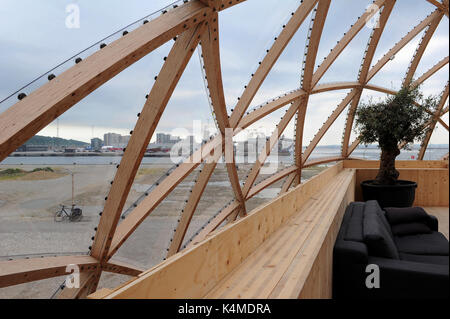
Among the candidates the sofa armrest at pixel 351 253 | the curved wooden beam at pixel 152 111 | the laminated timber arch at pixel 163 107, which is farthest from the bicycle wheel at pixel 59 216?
the sofa armrest at pixel 351 253

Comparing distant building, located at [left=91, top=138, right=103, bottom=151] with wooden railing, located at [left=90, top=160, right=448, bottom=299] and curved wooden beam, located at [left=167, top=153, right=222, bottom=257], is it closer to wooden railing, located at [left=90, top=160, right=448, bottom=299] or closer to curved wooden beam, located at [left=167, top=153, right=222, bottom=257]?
wooden railing, located at [left=90, top=160, right=448, bottom=299]

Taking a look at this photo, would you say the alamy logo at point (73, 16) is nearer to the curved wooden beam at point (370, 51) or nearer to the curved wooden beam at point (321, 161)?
the curved wooden beam at point (370, 51)

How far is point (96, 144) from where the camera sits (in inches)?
177

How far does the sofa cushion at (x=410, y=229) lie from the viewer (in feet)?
16.0

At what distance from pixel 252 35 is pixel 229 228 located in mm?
5345

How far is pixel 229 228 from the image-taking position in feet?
7.54

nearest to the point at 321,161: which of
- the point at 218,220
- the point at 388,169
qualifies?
the point at 388,169

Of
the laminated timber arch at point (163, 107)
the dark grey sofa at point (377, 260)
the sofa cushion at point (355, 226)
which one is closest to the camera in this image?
the laminated timber arch at point (163, 107)

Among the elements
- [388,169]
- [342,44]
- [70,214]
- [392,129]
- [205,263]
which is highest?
[342,44]

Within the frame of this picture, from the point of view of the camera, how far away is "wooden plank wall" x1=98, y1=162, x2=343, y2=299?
1.50m

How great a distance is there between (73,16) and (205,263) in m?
3.29

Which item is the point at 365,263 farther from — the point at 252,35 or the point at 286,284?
the point at 252,35

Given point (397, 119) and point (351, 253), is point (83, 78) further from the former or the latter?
point (397, 119)
